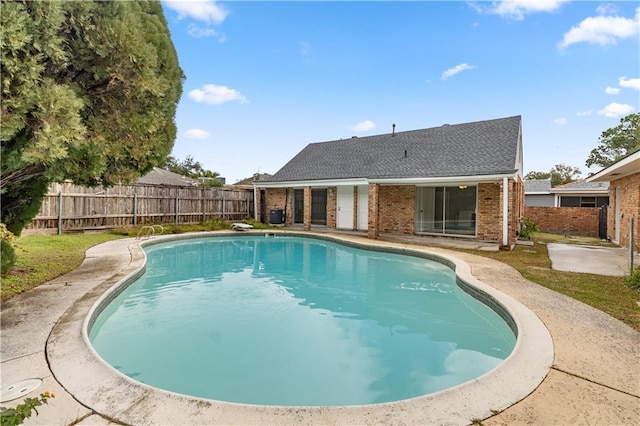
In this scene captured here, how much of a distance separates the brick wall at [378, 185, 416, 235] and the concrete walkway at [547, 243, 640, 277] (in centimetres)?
520

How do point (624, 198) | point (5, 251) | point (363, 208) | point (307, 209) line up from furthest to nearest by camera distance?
point (307, 209), point (363, 208), point (624, 198), point (5, 251)

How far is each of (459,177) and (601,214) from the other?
9540mm

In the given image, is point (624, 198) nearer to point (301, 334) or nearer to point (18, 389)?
point (301, 334)

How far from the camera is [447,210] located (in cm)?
1415

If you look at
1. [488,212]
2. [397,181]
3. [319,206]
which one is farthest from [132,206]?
[488,212]

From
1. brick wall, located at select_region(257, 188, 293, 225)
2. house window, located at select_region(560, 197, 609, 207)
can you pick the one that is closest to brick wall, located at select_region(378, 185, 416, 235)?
brick wall, located at select_region(257, 188, 293, 225)

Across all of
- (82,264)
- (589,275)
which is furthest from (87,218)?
(589,275)

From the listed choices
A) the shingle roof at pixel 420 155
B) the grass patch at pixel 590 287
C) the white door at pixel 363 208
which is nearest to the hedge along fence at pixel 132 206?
the shingle roof at pixel 420 155

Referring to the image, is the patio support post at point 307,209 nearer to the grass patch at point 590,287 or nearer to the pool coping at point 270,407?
the grass patch at point 590,287

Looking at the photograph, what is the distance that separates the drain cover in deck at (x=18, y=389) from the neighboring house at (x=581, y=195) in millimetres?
27694

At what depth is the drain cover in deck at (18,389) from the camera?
262 cm

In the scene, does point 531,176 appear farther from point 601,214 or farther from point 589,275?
point 589,275

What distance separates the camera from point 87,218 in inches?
546

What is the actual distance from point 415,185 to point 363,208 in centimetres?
294
